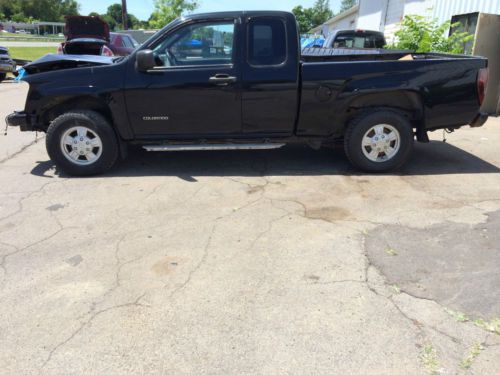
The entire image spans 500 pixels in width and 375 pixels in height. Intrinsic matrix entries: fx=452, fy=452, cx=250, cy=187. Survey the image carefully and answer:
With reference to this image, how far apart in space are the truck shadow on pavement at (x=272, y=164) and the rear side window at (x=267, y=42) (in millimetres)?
1389

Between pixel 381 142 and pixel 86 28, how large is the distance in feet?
Result: 45.6

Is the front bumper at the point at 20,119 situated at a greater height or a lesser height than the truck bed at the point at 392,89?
lesser

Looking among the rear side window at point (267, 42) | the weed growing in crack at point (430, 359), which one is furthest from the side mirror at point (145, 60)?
the weed growing in crack at point (430, 359)

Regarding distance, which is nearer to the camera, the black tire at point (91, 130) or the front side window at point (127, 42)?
the black tire at point (91, 130)

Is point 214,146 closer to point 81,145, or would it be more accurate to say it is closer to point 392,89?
point 81,145

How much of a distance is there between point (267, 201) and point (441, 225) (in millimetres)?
1715

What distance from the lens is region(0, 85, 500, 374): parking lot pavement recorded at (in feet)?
8.54

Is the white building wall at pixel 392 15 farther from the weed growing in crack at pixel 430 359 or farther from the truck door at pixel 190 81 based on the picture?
the weed growing in crack at pixel 430 359

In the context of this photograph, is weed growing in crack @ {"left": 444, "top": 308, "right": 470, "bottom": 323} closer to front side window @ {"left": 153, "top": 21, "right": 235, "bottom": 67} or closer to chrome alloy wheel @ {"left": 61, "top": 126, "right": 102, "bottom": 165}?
front side window @ {"left": 153, "top": 21, "right": 235, "bottom": 67}

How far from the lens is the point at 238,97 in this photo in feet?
17.6

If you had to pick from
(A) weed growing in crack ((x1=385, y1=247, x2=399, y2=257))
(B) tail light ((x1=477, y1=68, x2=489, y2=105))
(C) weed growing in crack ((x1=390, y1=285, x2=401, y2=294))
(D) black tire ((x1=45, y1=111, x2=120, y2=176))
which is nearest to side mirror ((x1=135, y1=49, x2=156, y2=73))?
(D) black tire ((x1=45, y1=111, x2=120, y2=176))

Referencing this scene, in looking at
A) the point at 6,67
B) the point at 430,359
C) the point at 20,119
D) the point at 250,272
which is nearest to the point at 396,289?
the point at 430,359

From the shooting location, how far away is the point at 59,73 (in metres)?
5.38

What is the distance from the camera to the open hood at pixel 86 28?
15.9m
